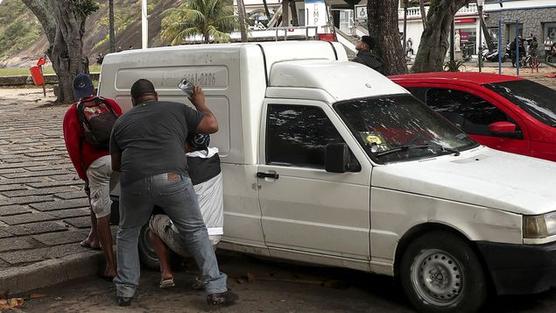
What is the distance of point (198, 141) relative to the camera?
212 inches

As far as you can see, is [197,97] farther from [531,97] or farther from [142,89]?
[531,97]

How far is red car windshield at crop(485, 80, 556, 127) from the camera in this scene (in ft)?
21.3

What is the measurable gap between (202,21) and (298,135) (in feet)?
100

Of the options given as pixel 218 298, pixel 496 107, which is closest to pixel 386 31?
pixel 496 107

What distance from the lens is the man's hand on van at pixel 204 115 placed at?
16.8 feet

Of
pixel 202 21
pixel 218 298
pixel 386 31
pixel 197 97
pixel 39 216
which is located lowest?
pixel 218 298

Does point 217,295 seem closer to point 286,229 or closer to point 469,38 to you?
point 286,229

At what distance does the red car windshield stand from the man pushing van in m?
3.11

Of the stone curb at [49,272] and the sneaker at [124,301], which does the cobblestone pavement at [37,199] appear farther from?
the sneaker at [124,301]

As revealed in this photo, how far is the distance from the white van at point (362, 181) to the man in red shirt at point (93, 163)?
713 millimetres

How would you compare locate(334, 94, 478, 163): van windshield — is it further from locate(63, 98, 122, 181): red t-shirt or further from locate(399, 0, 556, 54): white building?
locate(399, 0, 556, 54): white building

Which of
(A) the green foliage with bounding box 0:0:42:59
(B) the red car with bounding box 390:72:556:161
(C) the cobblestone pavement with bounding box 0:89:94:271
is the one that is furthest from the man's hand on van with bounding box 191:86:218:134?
(A) the green foliage with bounding box 0:0:42:59

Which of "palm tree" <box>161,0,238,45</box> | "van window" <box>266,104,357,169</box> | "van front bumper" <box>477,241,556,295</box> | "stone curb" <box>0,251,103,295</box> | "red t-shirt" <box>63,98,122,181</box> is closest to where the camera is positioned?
"van front bumper" <box>477,241,556,295</box>

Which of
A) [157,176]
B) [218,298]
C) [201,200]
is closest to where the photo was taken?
[157,176]
